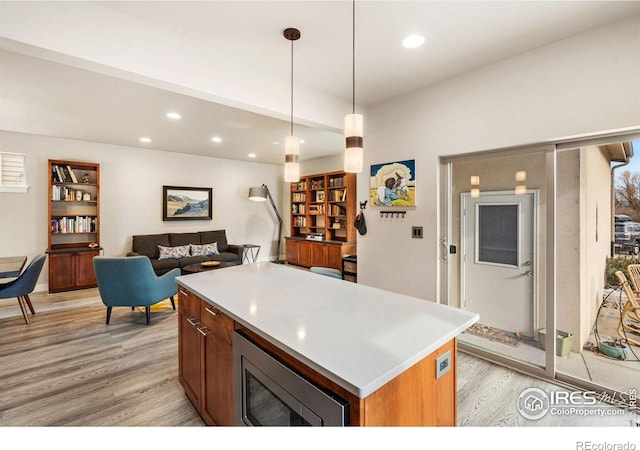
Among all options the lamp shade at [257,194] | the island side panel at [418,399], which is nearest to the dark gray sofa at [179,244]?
the lamp shade at [257,194]

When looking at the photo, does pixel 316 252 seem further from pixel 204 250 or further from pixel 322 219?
pixel 204 250

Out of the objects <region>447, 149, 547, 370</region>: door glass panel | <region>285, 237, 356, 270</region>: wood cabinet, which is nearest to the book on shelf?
<region>285, 237, 356, 270</region>: wood cabinet

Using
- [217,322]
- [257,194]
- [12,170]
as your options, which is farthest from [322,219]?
[217,322]

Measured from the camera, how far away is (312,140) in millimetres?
5277

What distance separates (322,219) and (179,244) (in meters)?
3.31

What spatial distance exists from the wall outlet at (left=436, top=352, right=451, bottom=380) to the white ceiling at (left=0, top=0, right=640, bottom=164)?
2102 mm

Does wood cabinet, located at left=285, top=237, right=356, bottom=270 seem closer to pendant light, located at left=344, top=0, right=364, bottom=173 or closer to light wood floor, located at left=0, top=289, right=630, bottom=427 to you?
light wood floor, located at left=0, top=289, right=630, bottom=427

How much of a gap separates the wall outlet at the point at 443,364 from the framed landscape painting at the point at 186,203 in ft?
20.9

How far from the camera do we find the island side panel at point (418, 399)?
3.18ft

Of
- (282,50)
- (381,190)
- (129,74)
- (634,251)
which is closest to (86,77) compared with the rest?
(129,74)

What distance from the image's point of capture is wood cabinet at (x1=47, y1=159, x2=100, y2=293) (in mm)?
4836

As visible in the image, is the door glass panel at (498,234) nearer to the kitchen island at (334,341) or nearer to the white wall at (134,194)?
the kitchen island at (334,341)

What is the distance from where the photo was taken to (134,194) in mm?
5891

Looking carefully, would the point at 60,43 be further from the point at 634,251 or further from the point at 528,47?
the point at 634,251
